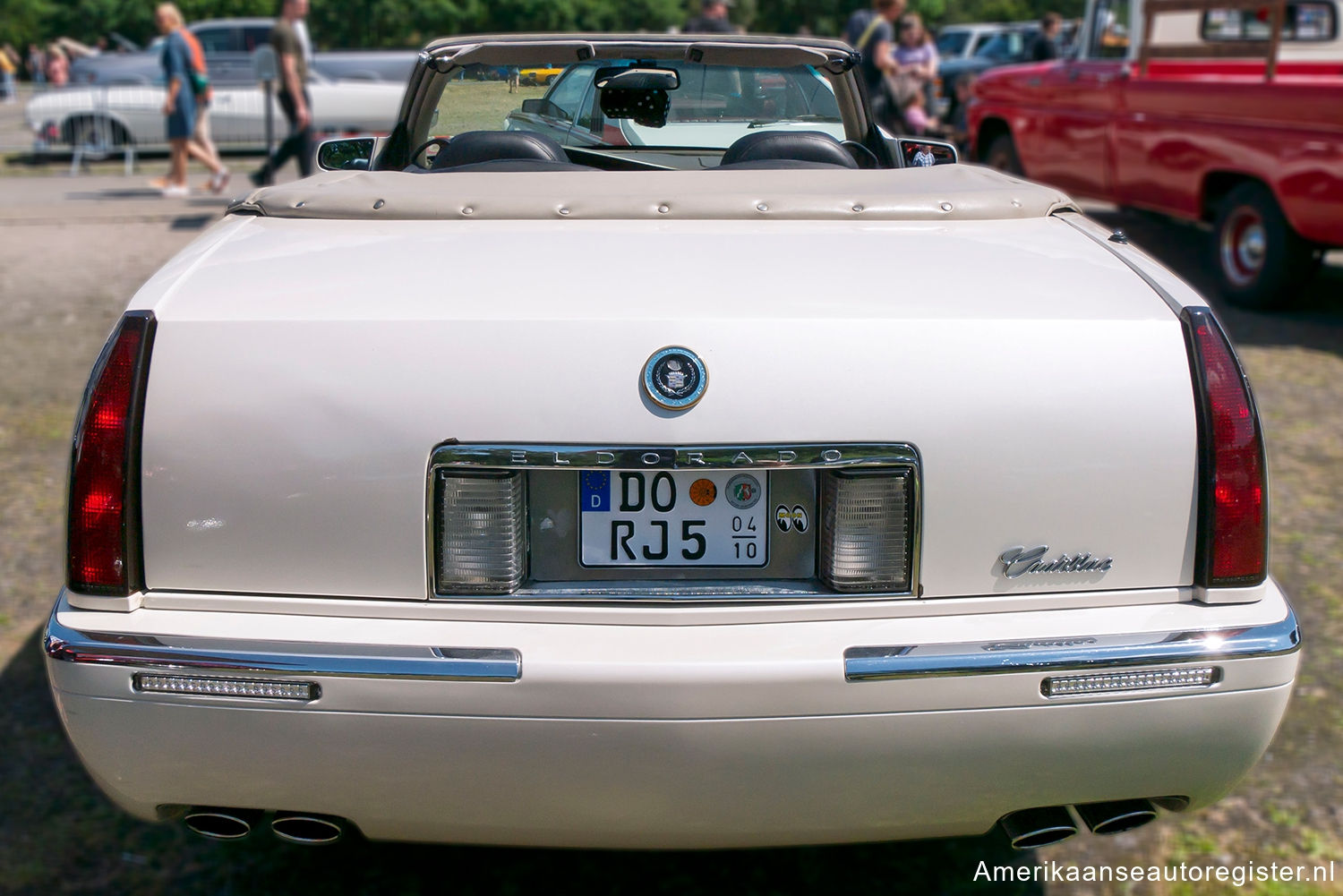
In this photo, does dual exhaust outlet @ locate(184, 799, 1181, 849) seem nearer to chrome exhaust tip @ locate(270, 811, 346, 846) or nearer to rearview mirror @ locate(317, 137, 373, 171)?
chrome exhaust tip @ locate(270, 811, 346, 846)

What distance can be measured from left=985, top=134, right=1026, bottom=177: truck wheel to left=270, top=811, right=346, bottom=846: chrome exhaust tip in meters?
9.89

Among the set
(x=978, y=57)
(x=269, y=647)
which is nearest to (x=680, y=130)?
(x=269, y=647)

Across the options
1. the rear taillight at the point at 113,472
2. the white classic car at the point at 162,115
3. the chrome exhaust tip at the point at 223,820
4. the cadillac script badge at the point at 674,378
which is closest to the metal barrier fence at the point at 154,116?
the white classic car at the point at 162,115

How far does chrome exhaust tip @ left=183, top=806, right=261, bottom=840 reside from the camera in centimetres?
216

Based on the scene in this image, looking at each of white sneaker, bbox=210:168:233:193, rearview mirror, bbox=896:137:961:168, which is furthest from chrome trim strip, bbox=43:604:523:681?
white sneaker, bbox=210:168:233:193

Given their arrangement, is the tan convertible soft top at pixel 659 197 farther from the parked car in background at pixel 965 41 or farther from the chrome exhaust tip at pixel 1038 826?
the parked car in background at pixel 965 41

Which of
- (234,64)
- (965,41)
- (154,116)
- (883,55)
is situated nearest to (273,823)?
(883,55)

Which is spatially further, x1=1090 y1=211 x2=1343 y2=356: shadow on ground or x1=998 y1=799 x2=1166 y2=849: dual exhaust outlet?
x1=1090 y1=211 x2=1343 y2=356: shadow on ground

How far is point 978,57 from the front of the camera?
25.6m

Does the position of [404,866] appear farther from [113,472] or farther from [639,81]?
[639,81]

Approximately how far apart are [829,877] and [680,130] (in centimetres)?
205

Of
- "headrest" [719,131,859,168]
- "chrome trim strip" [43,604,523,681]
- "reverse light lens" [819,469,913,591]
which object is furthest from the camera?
A: "headrest" [719,131,859,168]

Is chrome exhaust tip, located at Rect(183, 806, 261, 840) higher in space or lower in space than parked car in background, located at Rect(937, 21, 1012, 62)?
lower

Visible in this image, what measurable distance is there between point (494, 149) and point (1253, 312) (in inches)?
238
